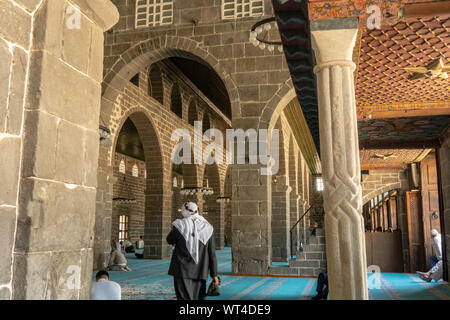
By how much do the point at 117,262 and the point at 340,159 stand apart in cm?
907

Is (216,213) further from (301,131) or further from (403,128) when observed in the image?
(403,128)

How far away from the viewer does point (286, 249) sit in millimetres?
13461

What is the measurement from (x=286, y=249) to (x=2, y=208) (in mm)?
12512

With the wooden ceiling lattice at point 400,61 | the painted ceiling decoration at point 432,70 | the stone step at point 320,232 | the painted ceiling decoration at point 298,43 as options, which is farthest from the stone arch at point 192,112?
the painted ceiling decoration at point 432,70

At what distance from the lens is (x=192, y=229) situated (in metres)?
4.35

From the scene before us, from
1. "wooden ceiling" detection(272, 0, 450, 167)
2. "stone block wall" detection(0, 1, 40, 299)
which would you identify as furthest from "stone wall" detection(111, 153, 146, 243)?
"stone block wall" detection(0, 1, 40, 299)

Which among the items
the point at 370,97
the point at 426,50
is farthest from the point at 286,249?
the point at 426,50

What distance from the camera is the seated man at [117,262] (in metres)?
10.8

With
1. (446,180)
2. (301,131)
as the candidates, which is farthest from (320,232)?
(301,131)

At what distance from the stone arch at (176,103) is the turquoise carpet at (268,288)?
305 inches

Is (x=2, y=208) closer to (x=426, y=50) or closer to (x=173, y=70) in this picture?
(x=426, y=50)

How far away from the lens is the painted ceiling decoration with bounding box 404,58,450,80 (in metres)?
4.50

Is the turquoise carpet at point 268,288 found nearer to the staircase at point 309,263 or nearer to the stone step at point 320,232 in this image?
the staircase at point 309,263

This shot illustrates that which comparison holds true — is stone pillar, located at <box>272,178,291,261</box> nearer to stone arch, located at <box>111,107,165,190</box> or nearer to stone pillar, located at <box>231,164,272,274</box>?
stone arch, located at <box>111,107,165,190</box>
